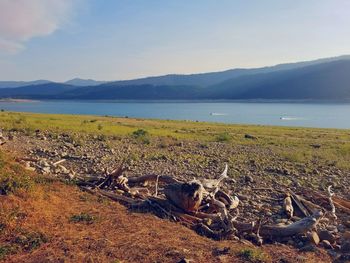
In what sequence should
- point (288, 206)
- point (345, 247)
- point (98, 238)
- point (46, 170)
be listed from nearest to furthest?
point (98, 238), point (345, 247), point (288, 206), point (46, 170)

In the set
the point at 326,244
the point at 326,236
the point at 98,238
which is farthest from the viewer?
the point at 326,236

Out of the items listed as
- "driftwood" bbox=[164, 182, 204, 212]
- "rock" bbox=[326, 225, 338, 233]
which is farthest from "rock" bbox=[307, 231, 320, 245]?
"driftwood" bbox=[164, 182, 204, 212]

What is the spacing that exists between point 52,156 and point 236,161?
882cm

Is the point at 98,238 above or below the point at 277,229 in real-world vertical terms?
above

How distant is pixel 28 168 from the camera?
12695 millimetres

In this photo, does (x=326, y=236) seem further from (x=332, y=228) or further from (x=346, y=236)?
(x=332, y=228)

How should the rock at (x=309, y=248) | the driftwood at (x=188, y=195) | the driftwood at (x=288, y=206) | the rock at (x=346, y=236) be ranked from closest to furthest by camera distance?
the rock at (x=309, y=248) < the rock at (x=346, y=236) < the driftwood at (x=188, y=195) < the driftwood at (x=288, y=206)

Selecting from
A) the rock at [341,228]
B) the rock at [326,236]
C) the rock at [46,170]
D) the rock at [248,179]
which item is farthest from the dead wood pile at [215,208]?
the rock at [248,179]

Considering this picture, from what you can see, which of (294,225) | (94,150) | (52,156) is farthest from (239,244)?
(94,150)

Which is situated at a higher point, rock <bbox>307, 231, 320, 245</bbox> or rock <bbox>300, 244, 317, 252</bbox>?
rock <bbox>307, 231, 320, 245</bbox>

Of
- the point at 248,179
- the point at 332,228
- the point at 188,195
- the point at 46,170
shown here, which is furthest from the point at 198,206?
the point at 46,170

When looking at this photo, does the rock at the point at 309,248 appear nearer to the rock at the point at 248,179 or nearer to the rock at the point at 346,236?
the rock at the point at 346,236

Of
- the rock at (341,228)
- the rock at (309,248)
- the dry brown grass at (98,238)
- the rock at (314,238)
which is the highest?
the dry brown grass at (98,238)

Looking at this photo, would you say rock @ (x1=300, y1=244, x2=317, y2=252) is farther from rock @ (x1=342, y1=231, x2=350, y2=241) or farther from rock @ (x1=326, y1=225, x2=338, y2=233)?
rock @ (x1=326, y1=225, x2=338, y2=233)
